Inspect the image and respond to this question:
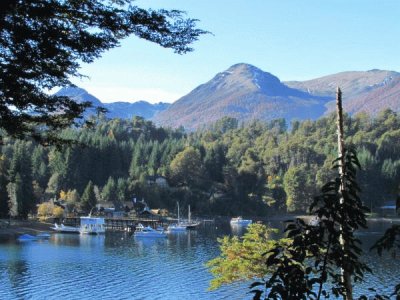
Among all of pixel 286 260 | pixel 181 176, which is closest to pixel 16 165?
pixel 181 176

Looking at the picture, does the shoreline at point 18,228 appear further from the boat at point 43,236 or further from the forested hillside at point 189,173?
the forested hillside at point 189,173

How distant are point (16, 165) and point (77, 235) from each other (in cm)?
1446

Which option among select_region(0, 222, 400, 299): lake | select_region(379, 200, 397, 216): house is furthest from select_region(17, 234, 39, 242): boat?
select_region(379, 200, 397, 216): house

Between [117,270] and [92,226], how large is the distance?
40.9 metres

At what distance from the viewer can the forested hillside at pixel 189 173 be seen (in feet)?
338

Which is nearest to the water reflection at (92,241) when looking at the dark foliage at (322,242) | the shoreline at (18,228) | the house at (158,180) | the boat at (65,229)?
the boat at (65,229)

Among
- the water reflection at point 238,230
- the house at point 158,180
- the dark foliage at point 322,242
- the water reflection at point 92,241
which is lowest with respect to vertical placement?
the water reflection at point 92,241

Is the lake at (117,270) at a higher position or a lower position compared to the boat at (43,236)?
lower

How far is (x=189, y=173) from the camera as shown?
119938 millimetres

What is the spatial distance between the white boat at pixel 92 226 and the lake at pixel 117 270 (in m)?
11.0

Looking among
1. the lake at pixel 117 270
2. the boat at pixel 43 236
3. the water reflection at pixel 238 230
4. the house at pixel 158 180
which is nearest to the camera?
the lake at pixel 117 270

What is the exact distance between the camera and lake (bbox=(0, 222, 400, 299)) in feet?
119

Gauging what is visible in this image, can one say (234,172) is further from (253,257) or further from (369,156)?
(253,257)

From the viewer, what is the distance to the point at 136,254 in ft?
189
